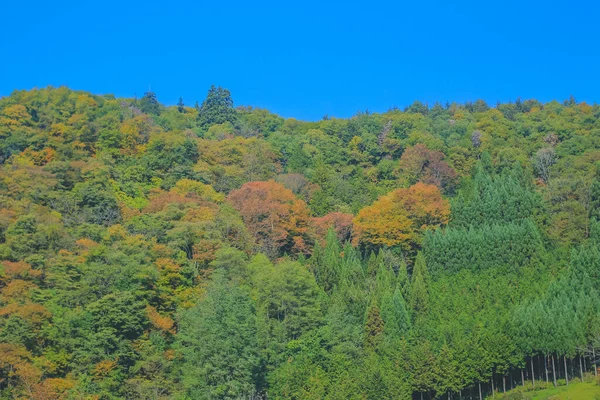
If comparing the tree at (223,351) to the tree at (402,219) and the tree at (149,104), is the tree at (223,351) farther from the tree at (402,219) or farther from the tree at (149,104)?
the tree at (149,104)

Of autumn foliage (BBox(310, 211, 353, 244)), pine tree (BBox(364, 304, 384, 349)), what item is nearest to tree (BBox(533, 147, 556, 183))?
autumn foliage (BBox(310, 211, 353, 244))

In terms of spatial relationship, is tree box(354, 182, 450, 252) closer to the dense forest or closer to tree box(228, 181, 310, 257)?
the dense forest

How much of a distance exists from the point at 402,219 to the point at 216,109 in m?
47.6

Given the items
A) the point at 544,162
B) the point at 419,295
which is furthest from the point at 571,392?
the point at 544,162

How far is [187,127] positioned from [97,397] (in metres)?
60.9

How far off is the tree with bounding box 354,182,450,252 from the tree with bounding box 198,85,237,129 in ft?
141

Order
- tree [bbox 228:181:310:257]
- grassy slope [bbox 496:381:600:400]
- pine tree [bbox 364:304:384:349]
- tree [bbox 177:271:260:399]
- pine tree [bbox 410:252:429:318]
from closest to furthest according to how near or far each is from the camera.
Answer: grassy slope [bbox 496:381:600:400] < tree [bbox 177:271:260:399] < pine tree [bbox 364:304:384:349] < pine tree [bbox 410:252:429:318] < tree [bbox 228:181:310:257]

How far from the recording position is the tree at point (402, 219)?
2618 inches

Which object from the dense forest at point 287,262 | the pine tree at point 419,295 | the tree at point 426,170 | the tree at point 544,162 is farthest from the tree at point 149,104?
the pine tree at point 419,295

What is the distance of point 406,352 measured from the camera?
4716 cm

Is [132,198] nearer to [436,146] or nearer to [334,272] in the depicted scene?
[334,272]

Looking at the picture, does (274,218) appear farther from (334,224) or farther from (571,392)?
(571,392)

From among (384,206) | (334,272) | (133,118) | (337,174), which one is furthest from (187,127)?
(334,272)

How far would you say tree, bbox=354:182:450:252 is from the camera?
218 ft
